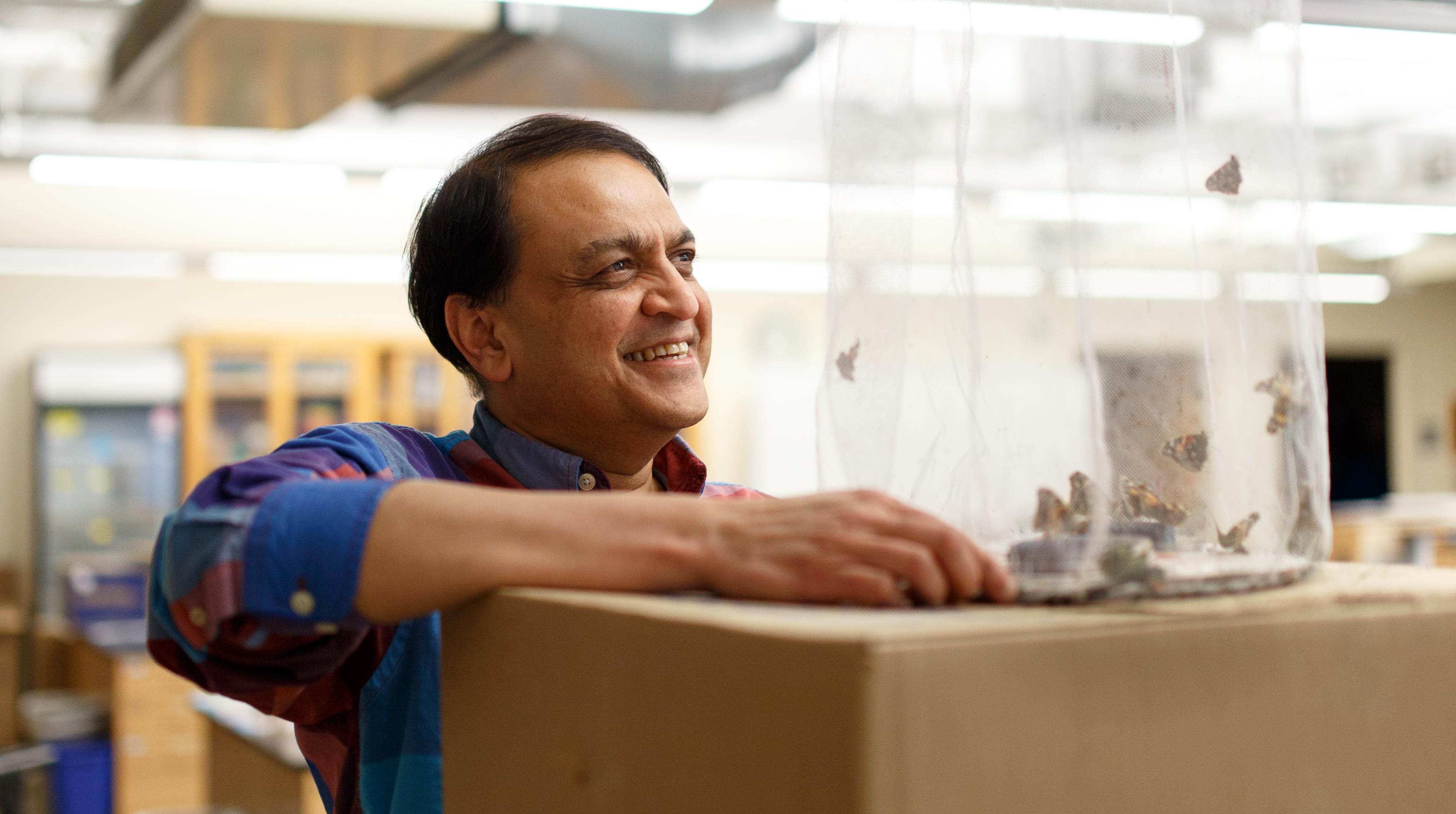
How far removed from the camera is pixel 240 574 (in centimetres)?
76

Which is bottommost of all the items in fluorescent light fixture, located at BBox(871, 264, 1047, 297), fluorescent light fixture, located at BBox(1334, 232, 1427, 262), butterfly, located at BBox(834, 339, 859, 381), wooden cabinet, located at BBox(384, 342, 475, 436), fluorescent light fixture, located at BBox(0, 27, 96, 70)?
butterfly, located at BBox(834, 339, 859, 381)

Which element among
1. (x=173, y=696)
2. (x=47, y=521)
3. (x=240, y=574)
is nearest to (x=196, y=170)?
(x=173, y=696)

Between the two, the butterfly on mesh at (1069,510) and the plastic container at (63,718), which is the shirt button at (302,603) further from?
the plastic container at (63,718)

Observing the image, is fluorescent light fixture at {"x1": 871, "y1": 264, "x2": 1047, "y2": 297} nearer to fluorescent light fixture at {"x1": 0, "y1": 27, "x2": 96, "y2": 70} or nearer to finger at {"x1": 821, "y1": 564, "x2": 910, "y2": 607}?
finger at {"x1": 821, "y1": 564, "x2": 910, "y2": 607}

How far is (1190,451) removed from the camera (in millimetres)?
827

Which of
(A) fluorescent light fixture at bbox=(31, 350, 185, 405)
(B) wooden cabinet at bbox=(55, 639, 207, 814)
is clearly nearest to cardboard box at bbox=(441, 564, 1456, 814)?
(B) wooden cabinet at bbox=(55, 639, 207, 814)

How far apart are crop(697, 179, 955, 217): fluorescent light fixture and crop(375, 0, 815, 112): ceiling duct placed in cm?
37

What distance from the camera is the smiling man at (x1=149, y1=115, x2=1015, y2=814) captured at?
0.70 m

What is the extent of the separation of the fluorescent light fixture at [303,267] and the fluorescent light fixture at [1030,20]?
650cm

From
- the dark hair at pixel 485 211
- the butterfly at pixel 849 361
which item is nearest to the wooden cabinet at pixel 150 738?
the dark hair at pixel 485 211

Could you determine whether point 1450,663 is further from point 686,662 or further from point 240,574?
point 240,574

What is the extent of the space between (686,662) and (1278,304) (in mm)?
492

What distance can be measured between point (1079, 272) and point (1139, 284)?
43 mm

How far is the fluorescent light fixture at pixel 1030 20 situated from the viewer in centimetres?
84
